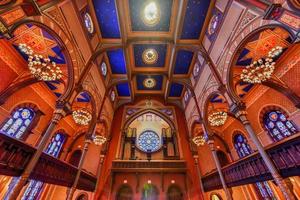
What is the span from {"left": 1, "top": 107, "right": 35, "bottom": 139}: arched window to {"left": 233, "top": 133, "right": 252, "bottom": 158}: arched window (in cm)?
1721

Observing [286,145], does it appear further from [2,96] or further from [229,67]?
[2,96]

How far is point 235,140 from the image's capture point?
1402 centimetres

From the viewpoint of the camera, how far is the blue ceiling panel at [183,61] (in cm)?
1198

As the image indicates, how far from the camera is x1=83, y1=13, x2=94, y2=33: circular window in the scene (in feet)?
28.5

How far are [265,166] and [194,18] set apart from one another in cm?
900

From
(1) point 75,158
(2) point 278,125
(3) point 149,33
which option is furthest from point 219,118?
(1) point 75,158

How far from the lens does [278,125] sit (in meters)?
9.97

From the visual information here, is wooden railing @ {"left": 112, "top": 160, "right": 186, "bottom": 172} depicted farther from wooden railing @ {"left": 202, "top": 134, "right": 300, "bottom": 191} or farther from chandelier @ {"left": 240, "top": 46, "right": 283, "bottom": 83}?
chandelier @ {"left": 240, "top": 46, "right": 283, "bottom": 83}

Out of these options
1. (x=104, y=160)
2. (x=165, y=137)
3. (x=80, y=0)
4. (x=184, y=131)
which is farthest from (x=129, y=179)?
(x=80, y=0)

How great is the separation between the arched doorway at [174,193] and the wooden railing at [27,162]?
6829mm

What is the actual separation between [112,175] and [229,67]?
1130 centimetres

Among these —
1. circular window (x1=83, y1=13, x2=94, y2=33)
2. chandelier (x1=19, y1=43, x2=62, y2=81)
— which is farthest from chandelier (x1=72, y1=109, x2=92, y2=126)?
circular window (x1=83, y1=13, x2=94, y2=33)

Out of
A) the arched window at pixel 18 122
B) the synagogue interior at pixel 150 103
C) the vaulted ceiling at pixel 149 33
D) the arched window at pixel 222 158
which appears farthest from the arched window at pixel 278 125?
the arched window at pixel 18 122

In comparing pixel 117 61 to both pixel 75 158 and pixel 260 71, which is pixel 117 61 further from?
pixel 75 158
